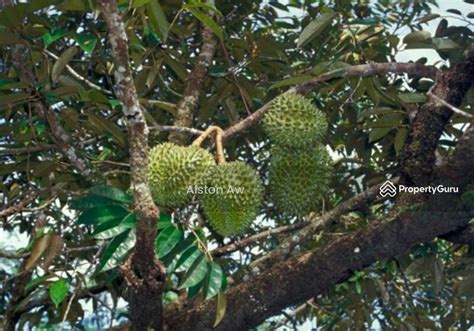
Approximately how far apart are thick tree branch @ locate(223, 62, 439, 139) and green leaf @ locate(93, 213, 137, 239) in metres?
0.37

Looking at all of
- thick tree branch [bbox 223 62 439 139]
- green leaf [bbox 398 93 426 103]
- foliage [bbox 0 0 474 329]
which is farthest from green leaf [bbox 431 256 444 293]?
thick tree branch [bbox 223 62 439 139]

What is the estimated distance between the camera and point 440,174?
1903 millimetres

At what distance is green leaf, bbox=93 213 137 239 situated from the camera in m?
1.57

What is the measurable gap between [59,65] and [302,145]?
2.39 feet

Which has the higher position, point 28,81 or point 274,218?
point 274,218

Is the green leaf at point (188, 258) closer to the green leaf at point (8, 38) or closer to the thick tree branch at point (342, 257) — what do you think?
the thick tree branch at point (342, 257)

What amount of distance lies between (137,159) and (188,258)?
29 cm

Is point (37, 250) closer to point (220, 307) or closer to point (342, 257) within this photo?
point (220, 307)

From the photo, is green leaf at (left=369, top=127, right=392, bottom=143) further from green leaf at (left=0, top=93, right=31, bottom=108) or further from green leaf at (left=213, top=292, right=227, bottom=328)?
green leaf at (left=0, top=93, right=31, bottom=108)

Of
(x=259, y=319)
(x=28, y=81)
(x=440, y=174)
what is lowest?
(x=259, y=319)

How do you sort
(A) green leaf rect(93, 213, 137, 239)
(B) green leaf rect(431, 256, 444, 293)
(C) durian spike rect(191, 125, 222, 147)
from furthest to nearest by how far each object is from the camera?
(B) green leaf rect(431, 256, 444, 293) < (C) durian spike rect(191, 125, 222, 147) < (A) green leaf rect(93, 213, 137, 239)

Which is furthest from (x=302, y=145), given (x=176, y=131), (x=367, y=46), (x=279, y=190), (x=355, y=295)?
(x=355, y=295)

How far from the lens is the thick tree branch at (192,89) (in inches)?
79.9

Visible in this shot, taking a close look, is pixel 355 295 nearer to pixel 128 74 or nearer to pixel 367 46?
pixel 367 46
